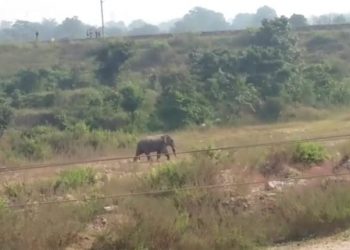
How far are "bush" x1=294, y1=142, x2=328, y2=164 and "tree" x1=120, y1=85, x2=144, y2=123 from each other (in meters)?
19.7

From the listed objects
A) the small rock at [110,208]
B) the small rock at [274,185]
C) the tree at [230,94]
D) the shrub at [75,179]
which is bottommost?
the tree at [230,94]

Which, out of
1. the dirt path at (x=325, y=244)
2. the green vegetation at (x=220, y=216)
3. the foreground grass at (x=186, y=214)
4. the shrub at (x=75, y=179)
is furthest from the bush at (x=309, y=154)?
the shrub at (x=75, y=179)

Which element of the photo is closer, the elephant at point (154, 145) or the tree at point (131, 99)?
the elephant at point (154, 145)

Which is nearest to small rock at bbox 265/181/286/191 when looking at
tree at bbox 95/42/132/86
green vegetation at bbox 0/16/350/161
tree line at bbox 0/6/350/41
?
green vegetation at bbox 0/16/350/161

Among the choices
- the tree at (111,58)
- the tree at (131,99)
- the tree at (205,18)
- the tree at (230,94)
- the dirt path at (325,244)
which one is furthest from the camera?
the tree at (205,18)

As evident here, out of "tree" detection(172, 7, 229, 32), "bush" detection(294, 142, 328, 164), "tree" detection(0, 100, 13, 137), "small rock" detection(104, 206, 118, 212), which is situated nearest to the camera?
"small rock" detection(104, 206, 118, 212)

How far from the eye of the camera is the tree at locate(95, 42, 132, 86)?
43.7 meters

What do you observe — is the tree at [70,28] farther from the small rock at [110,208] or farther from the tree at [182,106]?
the small rock at [110,208]

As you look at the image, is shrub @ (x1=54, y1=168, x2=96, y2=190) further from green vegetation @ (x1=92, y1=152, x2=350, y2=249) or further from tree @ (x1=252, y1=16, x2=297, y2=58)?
tree @ (x1=252, y1=16, x2=297, y2=58)

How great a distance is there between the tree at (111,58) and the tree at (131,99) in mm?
8534

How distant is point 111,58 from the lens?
149 ft

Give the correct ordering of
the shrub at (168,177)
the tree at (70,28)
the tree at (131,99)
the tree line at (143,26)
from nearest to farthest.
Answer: the shrub at (168,177) → the tree at (131,99) → the tree line at (143,26) → the tree at (70,28)

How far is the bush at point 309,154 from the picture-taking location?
1409cm

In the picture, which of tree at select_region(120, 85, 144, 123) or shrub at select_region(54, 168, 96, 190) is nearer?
shrub at select_region(54, 168, 96, 190)
